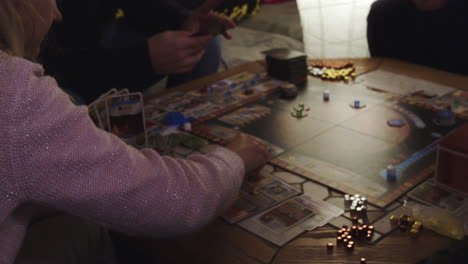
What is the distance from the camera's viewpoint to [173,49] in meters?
1.45

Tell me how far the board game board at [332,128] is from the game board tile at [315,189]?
2 cm

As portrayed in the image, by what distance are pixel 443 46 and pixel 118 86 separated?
128 cm

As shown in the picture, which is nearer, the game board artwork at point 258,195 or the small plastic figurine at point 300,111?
the game board artwork at point 258,195

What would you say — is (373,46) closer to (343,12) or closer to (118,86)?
(343,12)

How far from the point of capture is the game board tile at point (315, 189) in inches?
38.6

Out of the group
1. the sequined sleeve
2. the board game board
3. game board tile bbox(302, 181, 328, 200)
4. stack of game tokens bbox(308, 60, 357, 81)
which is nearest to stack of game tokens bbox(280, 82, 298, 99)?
the board game board

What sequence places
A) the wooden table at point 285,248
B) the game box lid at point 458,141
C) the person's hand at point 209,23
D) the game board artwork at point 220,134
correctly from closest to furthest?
the wooden table at point 285,248, the game box lid at point 458,141, the game board artwork at point 220,134, the person's hand at point 209,23

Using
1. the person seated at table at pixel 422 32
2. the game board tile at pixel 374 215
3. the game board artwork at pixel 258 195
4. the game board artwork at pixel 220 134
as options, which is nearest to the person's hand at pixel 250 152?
the game board artwork at pixel 258 195

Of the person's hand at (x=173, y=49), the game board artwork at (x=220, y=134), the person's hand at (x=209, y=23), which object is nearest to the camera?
the game board artwork at (x=220, y=134)

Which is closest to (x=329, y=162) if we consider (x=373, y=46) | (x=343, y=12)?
(x=373, y=46)

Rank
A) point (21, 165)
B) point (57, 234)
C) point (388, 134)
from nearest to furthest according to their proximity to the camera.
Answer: point (21, 165) < point (57, 234) < point (388, 134)

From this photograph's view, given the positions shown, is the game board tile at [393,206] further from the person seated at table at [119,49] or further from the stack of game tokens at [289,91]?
the person seated at table at [119,49]

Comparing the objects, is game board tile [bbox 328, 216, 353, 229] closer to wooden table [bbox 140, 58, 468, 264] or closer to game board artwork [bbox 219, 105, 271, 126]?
wooden table [bbox 140, 58, 468, 264]

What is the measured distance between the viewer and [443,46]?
1.85 meters
